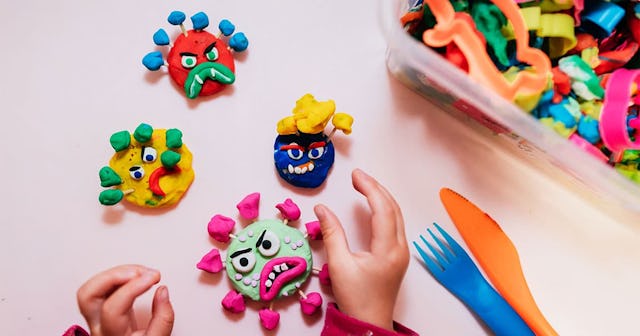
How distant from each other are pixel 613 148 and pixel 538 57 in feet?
0.47

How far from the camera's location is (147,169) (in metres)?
0.66

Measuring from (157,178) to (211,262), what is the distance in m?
0.12

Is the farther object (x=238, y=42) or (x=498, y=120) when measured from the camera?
(x=238, y=42)

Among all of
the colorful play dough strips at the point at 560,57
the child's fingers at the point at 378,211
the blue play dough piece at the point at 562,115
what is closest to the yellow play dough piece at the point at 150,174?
the child's fingers at the point at 378,211

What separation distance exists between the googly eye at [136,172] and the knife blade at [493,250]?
0.36 metres

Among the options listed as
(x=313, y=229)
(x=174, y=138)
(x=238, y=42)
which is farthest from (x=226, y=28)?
(x=313, y=229)

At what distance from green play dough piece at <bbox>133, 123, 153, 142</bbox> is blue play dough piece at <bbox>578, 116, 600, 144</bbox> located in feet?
1.59

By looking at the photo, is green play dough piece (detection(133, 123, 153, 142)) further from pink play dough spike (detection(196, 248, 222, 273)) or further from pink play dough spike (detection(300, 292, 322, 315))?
pink play dough spike (detection(300, 292, 322, 315))

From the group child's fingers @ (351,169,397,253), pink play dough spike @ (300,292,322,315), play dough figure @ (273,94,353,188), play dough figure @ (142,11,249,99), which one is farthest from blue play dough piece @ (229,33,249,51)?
pink play dough spike @ (300,292,322,315)

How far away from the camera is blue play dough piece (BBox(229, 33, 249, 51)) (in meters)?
0.69

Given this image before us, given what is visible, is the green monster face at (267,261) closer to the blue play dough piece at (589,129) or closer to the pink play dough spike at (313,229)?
the pink play dough spike at (313,229)

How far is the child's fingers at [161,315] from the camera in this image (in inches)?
23.8

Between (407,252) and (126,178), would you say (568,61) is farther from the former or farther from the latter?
(126,178)

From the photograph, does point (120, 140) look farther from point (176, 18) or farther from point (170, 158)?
point (176, 18)
